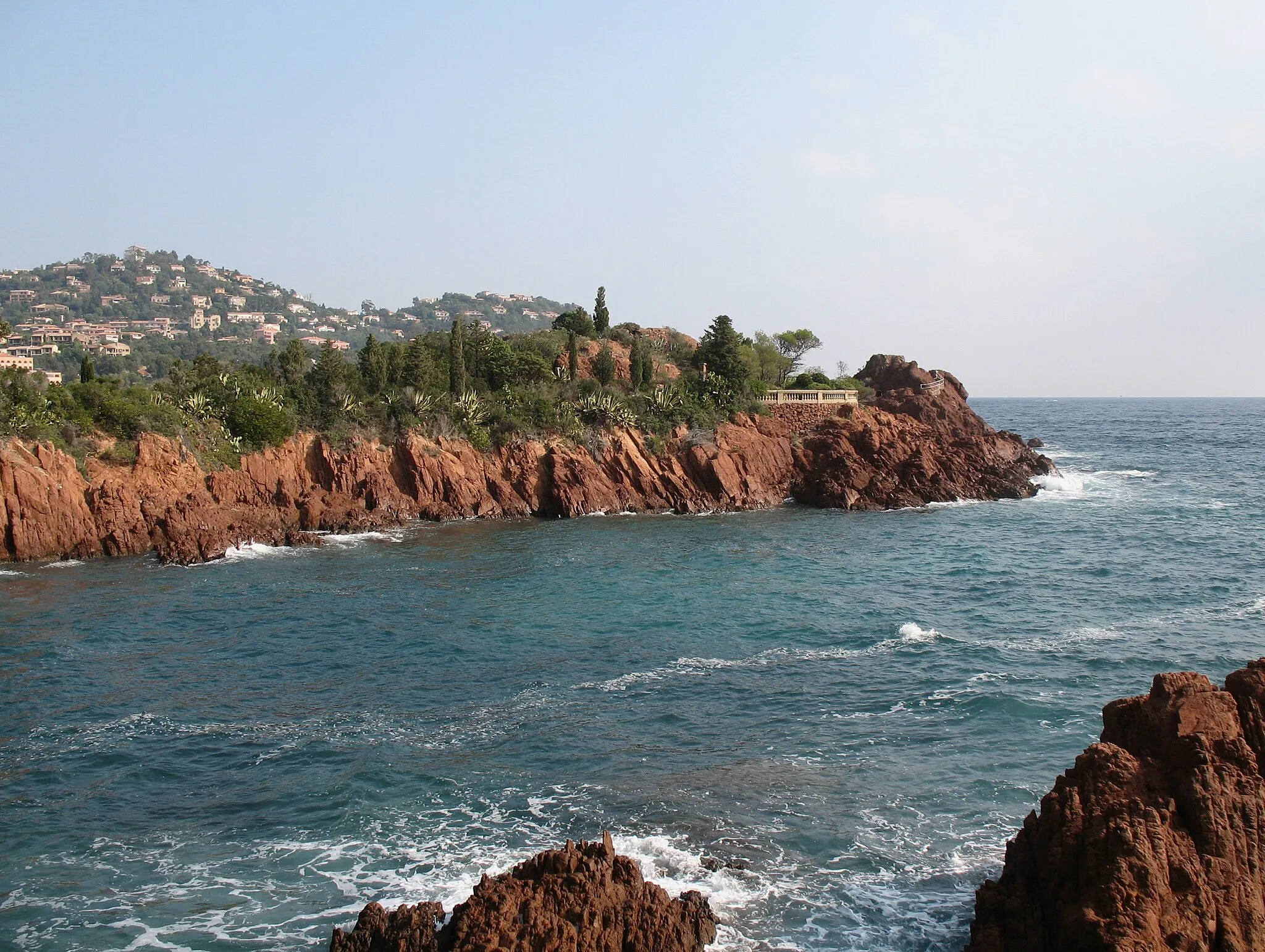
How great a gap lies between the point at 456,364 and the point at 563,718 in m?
40.0

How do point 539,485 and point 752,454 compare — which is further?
point 752,454

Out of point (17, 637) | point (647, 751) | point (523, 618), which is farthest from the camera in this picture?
point (523, 618)

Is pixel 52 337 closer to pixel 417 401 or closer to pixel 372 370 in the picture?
pixel 372 370

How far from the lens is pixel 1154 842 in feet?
37.2

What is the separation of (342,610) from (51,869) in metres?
15.8

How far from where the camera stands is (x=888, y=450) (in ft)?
188

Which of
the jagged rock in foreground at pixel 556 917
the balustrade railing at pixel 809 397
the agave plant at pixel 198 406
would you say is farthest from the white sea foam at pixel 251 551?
the balustrade railing at pixel 809 397

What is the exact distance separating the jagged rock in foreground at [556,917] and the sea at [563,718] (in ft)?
4.24

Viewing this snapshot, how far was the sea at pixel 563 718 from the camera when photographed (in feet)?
47.5

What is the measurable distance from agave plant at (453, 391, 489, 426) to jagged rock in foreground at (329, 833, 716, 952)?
140 ft

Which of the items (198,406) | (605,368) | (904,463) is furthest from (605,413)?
(198,406)

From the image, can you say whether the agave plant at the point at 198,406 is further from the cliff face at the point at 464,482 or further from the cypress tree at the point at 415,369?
the cypress tree at the point at 415,369

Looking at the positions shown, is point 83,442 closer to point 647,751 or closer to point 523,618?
point 523,618

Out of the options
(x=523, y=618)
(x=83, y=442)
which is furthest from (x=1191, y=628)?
(x=83, y=442)
